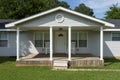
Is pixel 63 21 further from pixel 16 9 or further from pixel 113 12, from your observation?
pixel 113 12

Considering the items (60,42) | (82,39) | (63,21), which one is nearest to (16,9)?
(60,42)

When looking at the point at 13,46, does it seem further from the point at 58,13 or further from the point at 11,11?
the point at 11,11

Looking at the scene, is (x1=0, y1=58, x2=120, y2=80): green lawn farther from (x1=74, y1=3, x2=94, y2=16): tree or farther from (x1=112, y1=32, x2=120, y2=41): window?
(x1=74, y1=3, x2=94, y2=16): tree

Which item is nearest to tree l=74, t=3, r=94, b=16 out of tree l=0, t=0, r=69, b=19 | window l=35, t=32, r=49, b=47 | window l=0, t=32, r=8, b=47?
tree l=0, t=0, r=69, b=19

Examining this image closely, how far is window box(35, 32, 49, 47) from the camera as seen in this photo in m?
22.4

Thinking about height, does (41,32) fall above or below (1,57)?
above

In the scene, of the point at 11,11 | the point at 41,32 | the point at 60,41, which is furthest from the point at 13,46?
the point at 11,11

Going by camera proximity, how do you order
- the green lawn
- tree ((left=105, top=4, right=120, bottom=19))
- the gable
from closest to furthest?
1. the green lawn
2. the gable
3. tree ((left=105, top=4, right=120, bottom=19))

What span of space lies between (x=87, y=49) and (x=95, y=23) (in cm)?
581

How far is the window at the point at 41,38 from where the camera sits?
2238 centimetres

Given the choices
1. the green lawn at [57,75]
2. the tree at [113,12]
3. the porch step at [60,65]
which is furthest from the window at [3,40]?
the tree at [113,12]

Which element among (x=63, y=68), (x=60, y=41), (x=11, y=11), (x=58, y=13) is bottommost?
(x=63, y=68)

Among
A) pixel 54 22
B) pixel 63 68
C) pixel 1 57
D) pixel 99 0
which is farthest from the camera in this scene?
pixel 99 0

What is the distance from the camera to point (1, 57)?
2227 centimetres
